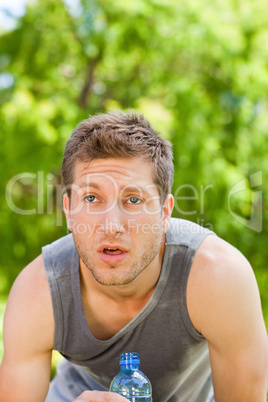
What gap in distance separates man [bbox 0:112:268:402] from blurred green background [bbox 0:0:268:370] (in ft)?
16.9

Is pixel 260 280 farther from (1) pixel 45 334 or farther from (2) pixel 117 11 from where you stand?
(1) pixel 45 334

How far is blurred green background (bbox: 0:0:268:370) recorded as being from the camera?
775cm

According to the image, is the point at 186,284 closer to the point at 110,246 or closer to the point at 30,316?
the point at 110,246

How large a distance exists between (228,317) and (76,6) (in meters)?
7.87

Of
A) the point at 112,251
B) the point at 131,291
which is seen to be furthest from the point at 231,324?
the point at 112,251

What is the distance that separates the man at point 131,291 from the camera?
2.03m

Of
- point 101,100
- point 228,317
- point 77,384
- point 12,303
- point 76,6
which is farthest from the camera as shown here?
point 101,100

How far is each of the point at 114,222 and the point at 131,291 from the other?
0.40 meters

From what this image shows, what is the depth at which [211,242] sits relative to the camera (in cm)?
227

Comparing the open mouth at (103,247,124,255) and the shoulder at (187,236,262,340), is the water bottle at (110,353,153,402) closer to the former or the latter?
the shoulder at (187,236,262,340)

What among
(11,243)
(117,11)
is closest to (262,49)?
(117,11)

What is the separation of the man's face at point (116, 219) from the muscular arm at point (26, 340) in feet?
1.11

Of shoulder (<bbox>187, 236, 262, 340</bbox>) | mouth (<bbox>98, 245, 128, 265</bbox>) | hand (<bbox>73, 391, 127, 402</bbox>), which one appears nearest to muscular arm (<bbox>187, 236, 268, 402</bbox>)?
shoulder (<bbox>187, 236, 262, 340</bbox>)

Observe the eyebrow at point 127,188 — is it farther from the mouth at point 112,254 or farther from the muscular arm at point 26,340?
the muscular arm at point 26,340
